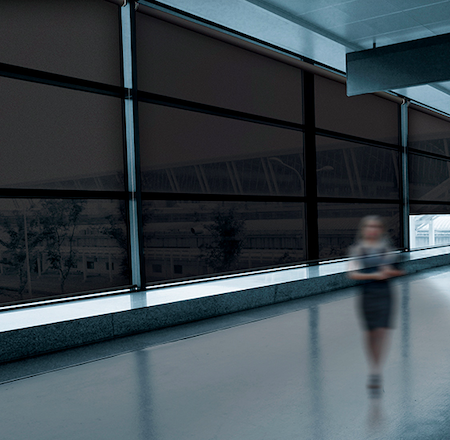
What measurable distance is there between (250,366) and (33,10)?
4.82 m

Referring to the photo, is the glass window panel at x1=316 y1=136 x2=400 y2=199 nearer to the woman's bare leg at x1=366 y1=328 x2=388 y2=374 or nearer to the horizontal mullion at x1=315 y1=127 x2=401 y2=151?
the horizontal mullion at x1=315 y1=127 x2=401 y2=151

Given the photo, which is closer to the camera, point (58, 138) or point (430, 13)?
point (58, 138)

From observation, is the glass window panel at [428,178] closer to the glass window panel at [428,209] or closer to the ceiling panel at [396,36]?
the glass window panel at [428,209]

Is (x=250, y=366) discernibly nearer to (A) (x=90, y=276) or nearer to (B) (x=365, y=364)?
(B) (x=365, y=364)

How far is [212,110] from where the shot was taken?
299 inches

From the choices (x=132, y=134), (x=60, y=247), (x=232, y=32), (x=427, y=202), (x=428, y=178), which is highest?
(x=232, y=32)

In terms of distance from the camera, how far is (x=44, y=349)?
4691 millimetres

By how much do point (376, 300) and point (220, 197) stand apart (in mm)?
4436

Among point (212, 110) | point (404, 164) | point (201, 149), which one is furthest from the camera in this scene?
point (404, 164)

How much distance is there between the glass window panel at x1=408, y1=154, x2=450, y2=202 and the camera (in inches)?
524

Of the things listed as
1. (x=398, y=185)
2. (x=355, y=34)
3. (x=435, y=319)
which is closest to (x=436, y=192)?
(x=398, y=185)

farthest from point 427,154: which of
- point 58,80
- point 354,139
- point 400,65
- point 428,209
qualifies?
point 58,80

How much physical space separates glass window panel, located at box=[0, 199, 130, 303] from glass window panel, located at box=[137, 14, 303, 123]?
6.99 feet

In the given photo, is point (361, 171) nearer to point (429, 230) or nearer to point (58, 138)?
point (429, 230)
